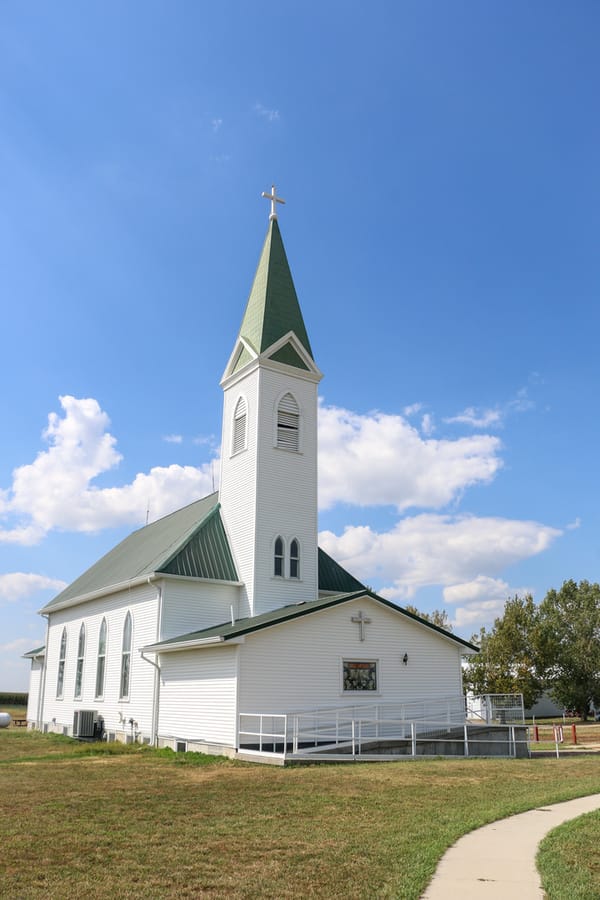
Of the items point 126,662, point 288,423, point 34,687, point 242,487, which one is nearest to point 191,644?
point 126,662

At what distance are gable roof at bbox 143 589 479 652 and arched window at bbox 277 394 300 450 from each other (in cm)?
612

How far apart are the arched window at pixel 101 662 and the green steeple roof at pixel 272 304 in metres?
13.6

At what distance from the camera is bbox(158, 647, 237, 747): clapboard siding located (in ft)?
72.3

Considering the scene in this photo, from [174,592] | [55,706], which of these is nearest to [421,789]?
[174,592]

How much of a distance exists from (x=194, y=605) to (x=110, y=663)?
6.17 meters

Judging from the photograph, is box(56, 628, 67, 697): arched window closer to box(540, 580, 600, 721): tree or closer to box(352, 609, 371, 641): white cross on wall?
box(352, 609, 371, 641): white cross on wall

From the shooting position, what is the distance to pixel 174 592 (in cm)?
2641

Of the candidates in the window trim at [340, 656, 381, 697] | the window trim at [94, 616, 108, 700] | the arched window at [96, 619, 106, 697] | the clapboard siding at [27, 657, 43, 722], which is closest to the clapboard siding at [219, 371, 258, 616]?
the window trim at [340, 656, 381, 697]

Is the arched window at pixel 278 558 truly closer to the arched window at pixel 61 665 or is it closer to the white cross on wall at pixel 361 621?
the white cross on wall at pixel 361 621

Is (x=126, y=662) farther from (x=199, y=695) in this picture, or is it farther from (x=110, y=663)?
(x=199, y=695)

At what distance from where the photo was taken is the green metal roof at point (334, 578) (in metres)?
31.0

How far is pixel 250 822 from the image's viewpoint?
10828mm

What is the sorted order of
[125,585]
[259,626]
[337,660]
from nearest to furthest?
1. [259,626]
2. [337,660]
3. [125,585]

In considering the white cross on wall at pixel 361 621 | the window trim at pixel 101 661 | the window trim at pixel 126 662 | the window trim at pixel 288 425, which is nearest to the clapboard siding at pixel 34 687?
the window trim at pixel 101 661
